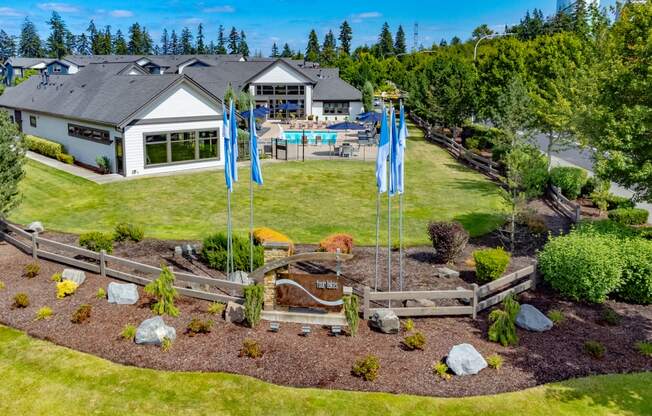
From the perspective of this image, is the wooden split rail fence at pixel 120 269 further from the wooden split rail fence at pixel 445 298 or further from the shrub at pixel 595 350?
the shrub at pixel 595 350

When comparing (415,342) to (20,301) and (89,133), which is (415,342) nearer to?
(20,301)

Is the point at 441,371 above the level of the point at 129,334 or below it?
below

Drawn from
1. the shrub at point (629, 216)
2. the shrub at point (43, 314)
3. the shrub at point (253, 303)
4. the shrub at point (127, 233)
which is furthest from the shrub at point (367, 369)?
the shrub at point (629, 216)

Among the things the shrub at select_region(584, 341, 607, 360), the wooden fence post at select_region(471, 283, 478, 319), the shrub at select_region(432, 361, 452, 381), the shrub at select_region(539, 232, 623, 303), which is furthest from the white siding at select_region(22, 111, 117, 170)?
the shrub at select_region(584, 341, 607, 360)

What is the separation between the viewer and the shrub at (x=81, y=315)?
13586 millimetres

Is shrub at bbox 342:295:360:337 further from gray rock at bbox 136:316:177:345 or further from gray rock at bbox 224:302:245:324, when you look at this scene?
gray rock at bbox 136:316:177:345

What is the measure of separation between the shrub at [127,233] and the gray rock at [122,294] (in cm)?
542

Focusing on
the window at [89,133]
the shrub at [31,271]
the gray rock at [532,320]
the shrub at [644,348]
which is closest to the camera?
the shrub at [644,348]

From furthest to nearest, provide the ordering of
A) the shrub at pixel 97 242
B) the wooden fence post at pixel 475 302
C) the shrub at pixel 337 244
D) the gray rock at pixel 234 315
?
the shrub at pixel 337 244 → the shrub at pixel 97 242 → the wooden fence post at pixel 475 302 → the gray rock at pixel 234 315

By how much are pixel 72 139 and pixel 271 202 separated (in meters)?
17.4

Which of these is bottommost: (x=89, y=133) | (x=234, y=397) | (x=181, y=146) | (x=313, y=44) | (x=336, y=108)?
(x=234, y=397)

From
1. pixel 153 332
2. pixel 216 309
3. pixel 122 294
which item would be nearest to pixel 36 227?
pixel 122 294

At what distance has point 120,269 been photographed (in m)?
17.5

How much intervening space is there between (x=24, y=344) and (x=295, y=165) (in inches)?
1027
